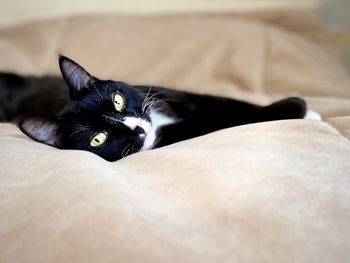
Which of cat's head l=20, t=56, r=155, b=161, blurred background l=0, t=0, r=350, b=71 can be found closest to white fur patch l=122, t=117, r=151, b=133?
cat's head l=20, t=56, r=155, b=161

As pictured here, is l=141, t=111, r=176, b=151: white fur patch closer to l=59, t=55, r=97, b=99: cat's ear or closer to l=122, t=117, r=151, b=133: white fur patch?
l=122, t=117, r=151, b=133: white fur patch

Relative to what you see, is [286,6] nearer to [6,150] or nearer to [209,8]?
[209,8]

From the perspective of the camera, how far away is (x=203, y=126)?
3.09 feet

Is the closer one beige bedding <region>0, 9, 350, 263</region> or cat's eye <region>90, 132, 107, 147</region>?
beige bedding <region>0, 9, 350, 263</region>

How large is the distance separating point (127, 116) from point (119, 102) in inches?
1.4

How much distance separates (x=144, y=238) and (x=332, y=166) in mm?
319

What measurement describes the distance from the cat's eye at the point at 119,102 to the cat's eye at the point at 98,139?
7 cm

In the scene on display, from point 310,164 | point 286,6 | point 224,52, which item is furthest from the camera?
point 286,6

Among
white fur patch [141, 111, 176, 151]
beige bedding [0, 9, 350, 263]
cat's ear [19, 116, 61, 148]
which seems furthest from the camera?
white fur patch [141, 111, 176, 151]

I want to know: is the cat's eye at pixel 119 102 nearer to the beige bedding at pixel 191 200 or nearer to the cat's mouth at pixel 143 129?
the cat's mouth at pixel 143 129

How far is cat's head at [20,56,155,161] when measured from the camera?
803 mm

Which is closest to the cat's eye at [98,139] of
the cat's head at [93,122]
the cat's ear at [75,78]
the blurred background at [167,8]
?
the cat's head at [93,122]

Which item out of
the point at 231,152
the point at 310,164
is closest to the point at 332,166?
the point at 310,164

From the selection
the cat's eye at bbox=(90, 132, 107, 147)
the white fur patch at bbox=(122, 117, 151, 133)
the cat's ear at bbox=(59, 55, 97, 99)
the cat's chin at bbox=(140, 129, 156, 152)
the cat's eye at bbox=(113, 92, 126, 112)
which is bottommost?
the cat's chin at bbox=(140, 129, 156, 152)
